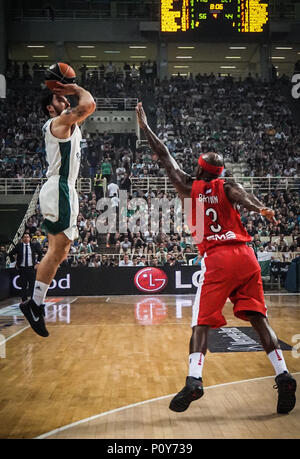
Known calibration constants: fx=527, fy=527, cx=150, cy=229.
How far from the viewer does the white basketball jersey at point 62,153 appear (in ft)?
12.9

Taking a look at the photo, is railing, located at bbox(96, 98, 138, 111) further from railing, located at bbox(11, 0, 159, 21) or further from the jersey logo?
the jersey logo

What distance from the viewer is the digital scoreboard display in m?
22.9

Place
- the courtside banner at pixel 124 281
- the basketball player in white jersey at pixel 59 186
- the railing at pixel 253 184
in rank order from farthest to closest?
the railing at pixel 253 184, the courtside banner at pixel 124 281, the basketball player in white jersey at pixel 59 186

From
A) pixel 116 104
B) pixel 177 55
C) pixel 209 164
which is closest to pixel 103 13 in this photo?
pixel 177 55

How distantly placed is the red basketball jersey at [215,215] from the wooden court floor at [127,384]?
149 centimetres

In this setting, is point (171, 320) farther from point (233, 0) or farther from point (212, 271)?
point (233, 0)

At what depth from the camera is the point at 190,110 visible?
2627 cm

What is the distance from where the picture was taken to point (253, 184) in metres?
21.1

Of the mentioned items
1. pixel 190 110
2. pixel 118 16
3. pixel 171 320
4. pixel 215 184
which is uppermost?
pixel 118 16

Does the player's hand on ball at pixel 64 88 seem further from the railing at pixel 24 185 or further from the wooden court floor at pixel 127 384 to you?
the railing at pixel 24 185

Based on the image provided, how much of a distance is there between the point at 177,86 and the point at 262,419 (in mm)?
25058

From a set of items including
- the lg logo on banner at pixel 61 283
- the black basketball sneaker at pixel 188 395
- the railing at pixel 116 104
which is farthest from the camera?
the railing at pixel 116 104

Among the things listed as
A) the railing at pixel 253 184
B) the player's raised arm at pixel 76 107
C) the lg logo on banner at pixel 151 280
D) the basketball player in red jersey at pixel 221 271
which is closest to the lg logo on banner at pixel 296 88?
the railing at pixel 253 184
